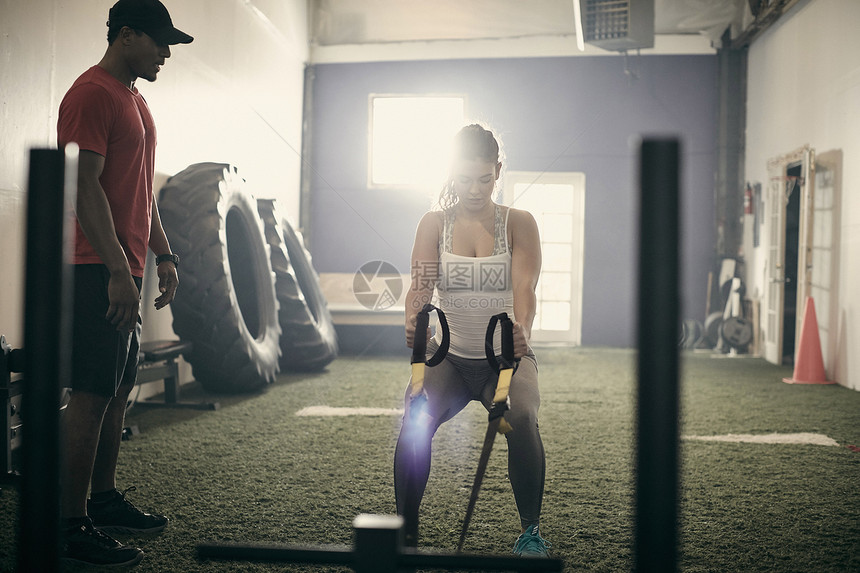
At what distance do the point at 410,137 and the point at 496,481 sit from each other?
5945 mm

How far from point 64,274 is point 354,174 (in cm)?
755

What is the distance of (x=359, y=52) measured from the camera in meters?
8.09

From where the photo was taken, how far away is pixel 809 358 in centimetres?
522

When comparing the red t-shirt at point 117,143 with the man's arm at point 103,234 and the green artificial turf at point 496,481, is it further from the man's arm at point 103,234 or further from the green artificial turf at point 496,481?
the green artificial turf at point 496,481

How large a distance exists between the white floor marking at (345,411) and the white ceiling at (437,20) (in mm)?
5243

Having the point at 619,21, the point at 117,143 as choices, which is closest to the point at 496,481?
the point at 117,143

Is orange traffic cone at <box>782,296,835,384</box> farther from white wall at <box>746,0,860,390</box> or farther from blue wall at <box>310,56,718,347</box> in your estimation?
blue wall at <box>310,56,718,347</box>

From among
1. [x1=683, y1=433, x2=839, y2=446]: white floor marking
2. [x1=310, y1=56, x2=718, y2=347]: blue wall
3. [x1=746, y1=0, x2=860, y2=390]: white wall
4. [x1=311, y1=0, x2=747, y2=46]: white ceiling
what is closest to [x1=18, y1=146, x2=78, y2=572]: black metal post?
[x1=683, y1=433, x2=839, y2=446]: white floor marking

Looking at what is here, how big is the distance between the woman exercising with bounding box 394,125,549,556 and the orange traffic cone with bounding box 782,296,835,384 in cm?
416

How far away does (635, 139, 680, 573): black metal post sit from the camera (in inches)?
23.4

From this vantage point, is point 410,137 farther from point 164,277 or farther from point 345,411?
point 164,277

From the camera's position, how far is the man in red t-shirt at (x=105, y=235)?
1.70 metres

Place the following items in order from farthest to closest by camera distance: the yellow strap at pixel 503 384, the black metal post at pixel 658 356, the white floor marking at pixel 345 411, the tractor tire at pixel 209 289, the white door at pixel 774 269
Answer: the white door at pixel 774 269 < the tractor tire at pixel 209 289 < the white floor marking at pixel 345 411 < the yellow strap at pixel 503 384 < the black metal post at pixel 658 356

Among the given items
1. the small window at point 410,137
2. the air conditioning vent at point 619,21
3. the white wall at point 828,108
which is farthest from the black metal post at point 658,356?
the small window at point 410,137
